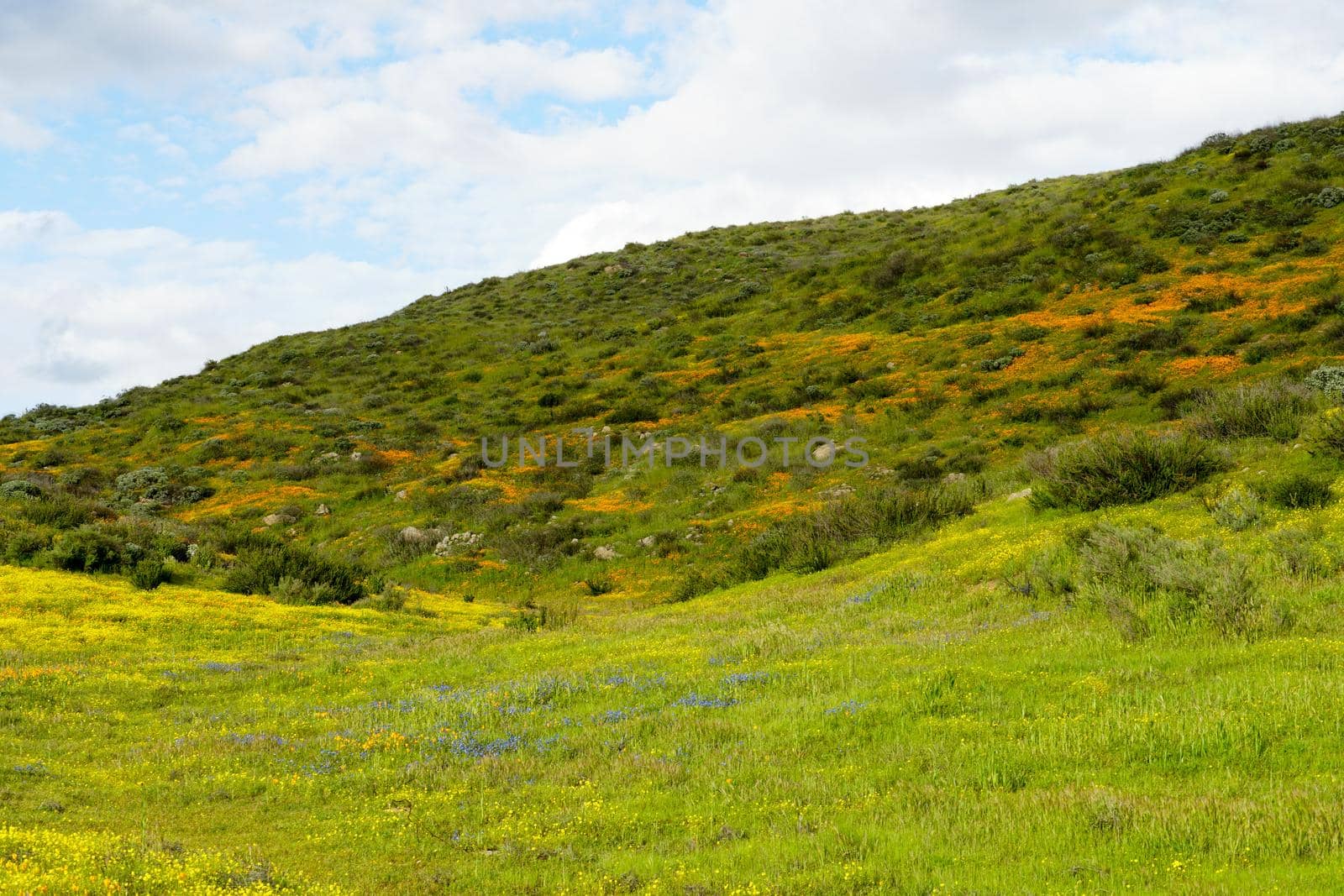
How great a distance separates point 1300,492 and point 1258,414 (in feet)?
16.0

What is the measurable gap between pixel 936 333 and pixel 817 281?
1658cm

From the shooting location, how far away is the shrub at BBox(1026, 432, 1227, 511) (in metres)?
14.9

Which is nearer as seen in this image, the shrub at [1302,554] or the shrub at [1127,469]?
the shrub at [1302,554]

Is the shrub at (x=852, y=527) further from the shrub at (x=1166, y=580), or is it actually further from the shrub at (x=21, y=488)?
the shrub at (x=21, y=488)

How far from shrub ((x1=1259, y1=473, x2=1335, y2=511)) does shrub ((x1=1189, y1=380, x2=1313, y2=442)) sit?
11.9ft

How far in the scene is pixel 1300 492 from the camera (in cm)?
1252

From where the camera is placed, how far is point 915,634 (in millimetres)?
11438

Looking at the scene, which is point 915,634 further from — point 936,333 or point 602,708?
point 936,333

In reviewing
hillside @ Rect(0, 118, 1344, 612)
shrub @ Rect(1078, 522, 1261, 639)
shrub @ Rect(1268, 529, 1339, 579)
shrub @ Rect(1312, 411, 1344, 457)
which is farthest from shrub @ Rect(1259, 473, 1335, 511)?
hillside @ Rect(0, 118, 1344, 612)

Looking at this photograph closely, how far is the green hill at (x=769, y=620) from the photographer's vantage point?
5785 mm

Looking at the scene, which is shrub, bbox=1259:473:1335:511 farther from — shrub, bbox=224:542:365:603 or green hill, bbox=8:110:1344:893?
shrub, bbox=224:542:365:603

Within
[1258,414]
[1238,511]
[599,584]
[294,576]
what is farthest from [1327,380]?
[294,576]

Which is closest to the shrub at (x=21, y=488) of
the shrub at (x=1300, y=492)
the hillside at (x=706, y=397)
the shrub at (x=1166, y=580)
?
the hillside at (x=706, y=397)

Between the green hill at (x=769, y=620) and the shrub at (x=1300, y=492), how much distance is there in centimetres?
8
